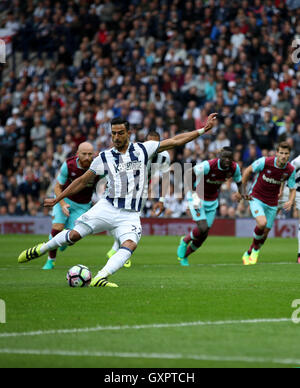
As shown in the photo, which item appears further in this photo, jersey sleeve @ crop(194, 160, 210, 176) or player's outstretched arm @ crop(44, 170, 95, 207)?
jersey sleeve @ crop(194, 160, 210, 176)

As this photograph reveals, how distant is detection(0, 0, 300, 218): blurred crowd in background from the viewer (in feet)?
81.5

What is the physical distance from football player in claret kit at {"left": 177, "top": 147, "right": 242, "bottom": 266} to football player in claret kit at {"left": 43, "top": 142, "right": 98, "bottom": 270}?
2.17m

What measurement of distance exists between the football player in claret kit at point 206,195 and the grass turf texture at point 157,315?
56cm

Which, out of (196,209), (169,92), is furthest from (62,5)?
(196,209)

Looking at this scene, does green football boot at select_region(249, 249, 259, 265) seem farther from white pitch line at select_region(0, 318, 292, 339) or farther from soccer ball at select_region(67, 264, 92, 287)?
white pitch line at select_region(0, 318, 292, 339)

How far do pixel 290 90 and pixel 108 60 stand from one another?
26.2ft

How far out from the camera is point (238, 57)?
26250 millimetres

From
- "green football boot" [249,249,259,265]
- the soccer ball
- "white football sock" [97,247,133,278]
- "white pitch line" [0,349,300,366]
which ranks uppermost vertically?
"white pitch line" [0,349,300,366]

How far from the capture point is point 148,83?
1103 inches

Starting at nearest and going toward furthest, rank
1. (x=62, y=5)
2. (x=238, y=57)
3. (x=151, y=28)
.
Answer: (x=238, y=57) → (x=151, y=28) → (x=62, y=5)

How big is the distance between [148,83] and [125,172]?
1775cm

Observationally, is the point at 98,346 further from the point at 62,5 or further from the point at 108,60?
the point at 62,5

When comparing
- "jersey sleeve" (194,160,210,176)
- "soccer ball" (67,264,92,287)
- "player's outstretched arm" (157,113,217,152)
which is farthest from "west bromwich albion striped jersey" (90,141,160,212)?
"jersey sleeve" (194,160,210,176)

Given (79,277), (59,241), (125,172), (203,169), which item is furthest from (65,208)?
(203,169)
